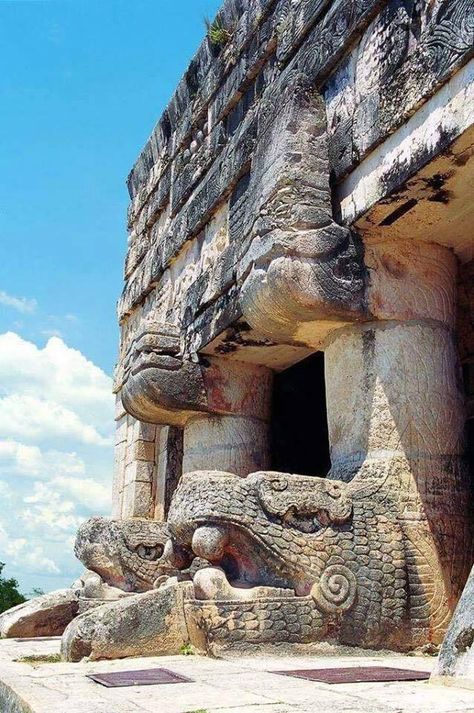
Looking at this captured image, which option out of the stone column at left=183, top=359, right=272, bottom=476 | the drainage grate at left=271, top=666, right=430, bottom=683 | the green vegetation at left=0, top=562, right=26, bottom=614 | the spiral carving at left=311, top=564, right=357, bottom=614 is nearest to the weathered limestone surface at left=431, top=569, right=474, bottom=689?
the drainage grate at left=271, top=666, right=430, bottom=683

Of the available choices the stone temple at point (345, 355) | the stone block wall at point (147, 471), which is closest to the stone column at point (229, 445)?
the stone temple at point (345, 355)

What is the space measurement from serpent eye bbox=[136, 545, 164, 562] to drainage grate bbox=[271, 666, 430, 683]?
3.21m

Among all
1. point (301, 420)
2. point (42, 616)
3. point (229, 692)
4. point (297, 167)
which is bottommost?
point (229, 692)

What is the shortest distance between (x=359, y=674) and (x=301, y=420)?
204 inches

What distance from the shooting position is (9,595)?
41.4ft

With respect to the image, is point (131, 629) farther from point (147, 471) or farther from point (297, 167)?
point (147, 471)

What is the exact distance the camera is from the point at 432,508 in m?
5.16

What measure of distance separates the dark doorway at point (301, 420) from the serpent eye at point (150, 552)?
5.83 feet

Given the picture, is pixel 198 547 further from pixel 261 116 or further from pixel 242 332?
pixel 261 116

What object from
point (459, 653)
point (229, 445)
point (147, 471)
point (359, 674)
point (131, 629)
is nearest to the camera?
point (459, 653)

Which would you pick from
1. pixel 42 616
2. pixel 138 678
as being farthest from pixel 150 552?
pixel 138 678

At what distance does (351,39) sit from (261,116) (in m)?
0.90

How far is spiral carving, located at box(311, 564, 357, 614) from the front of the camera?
15.6 feet

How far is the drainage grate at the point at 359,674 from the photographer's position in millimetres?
3533
